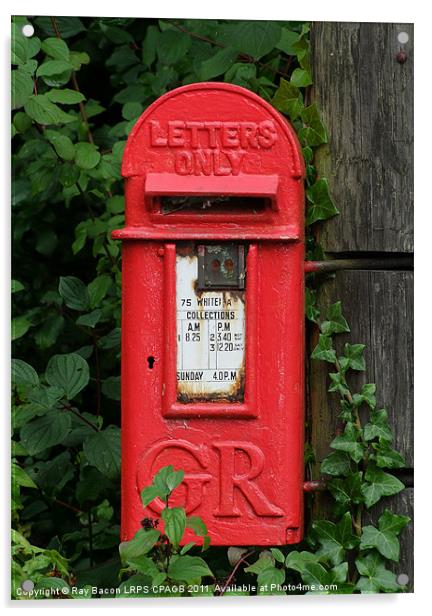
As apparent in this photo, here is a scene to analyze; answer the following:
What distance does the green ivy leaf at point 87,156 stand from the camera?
9.76 feet

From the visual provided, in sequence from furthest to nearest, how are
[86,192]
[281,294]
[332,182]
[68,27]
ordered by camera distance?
[86,192] → [68,27] → [332,182] → [281,294]

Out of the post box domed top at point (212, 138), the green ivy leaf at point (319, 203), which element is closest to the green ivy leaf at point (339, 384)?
the green ivy leaf at point (319, 203)

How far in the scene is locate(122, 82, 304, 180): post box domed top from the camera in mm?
2438

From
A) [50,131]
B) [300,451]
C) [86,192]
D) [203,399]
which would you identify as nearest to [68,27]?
[50,131]

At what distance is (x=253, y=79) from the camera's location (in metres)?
2.93

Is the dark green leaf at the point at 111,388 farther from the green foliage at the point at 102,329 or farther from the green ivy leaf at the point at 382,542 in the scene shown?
the green ivy leaf at the point at 382,542

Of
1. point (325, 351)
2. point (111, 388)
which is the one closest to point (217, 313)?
point (325, 351)

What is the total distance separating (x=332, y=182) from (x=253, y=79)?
0.51 metres

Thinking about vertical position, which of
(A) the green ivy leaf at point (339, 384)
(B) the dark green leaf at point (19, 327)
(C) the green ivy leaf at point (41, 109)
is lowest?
(A) the green ivy leaf at point (339, 384)

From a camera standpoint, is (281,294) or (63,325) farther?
(63,325)

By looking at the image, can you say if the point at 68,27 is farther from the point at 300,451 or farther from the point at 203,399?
the point at 300,451

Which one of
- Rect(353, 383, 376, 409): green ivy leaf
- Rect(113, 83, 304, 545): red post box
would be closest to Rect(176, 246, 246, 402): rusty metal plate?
Rect(113, 83, 304, 545): red post box

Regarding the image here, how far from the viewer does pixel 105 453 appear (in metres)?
2.85

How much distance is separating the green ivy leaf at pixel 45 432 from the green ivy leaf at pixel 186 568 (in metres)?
0.58
